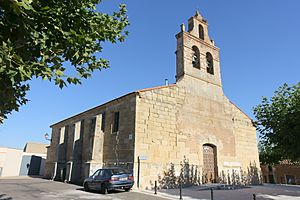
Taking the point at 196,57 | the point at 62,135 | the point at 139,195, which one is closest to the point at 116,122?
the point at 139,195

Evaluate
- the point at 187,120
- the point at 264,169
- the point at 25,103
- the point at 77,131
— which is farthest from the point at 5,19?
the point at 264,169

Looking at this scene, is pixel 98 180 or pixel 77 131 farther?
pixel 77 131

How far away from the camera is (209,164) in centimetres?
1584

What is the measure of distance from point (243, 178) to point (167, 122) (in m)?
8.07

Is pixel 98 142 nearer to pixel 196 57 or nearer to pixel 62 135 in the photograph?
pixel 62 135

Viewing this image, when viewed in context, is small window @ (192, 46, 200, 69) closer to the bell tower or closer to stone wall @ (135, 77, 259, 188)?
the bell tower

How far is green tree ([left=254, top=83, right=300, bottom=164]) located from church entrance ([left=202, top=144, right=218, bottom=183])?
3.37 m

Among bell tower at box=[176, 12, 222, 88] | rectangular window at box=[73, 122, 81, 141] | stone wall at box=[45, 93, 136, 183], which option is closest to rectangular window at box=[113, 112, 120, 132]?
stone wall at box=[45, 93, 136, 183]

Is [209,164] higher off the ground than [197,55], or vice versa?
[197,55]

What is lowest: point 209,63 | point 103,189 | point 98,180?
point 103,189

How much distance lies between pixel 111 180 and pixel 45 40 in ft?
26.1

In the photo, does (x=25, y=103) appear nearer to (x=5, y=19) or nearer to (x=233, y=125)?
(x=5, y=19)

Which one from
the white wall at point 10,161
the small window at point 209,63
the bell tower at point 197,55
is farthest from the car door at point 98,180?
the white wall at point 10,161

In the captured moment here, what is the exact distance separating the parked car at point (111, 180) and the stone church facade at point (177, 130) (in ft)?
4.11
